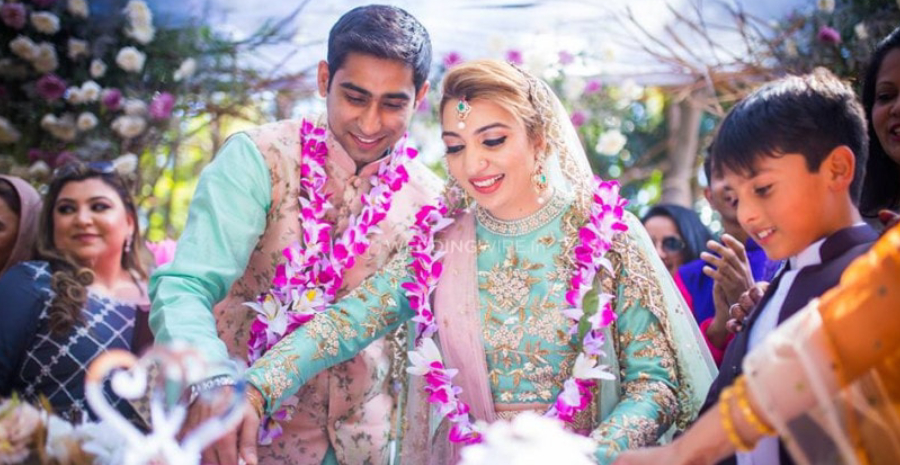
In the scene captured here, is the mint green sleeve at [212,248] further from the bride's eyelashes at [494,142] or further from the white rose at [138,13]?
the white rose at [138,13]

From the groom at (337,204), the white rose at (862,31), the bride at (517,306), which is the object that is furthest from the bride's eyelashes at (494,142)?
the white rose at (862,31)

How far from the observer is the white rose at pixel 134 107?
5.85m

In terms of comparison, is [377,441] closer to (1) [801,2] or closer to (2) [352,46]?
(2) [352,46]

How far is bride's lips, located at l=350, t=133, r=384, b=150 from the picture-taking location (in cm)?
366

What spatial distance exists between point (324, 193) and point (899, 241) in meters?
2.36

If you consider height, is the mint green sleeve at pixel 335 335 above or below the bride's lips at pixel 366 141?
below

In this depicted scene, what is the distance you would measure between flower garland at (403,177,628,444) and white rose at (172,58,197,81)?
320 cm

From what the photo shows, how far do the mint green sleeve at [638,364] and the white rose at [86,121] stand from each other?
4.00 meters

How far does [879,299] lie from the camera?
167 cm

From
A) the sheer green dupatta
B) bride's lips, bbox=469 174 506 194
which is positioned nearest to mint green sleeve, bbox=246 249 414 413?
bride's lips, bbox=469 174 506 194

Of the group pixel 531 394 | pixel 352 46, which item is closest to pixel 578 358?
pixel 531 394

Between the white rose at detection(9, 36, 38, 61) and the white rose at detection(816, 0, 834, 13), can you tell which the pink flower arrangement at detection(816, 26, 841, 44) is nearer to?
the white rose at detection(816, 0, 834, 13)

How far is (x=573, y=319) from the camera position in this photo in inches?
116

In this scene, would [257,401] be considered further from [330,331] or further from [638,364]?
[638,364]
